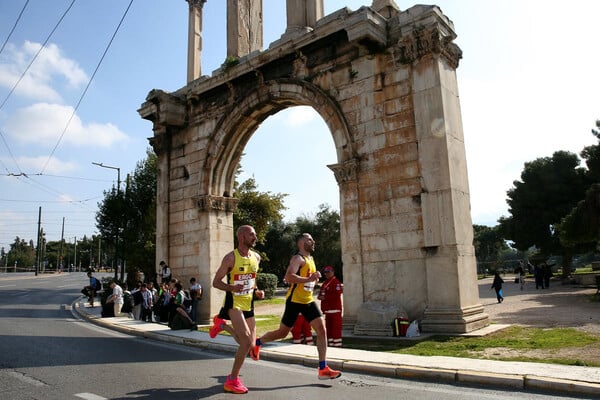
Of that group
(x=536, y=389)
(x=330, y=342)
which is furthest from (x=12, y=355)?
(x=536, y=389)

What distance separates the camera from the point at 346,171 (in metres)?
10.7

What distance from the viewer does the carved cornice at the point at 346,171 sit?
1055 centimetres

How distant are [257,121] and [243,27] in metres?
3.47

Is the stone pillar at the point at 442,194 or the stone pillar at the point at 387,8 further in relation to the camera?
the stone pillar at the point at 387,8

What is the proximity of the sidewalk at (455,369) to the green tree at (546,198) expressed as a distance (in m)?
33.1

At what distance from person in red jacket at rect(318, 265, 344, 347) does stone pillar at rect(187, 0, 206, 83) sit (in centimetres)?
1056

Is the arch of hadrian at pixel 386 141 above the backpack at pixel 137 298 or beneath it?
above

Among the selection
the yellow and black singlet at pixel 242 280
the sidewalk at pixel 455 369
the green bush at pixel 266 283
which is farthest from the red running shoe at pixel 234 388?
the green bush at pixel 266 283

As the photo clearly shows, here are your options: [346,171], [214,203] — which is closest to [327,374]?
[346,171]

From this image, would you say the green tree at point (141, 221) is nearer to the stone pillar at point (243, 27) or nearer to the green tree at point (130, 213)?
the green tree at point (130, 213)

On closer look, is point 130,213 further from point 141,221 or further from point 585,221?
point 585,221

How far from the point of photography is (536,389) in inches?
194

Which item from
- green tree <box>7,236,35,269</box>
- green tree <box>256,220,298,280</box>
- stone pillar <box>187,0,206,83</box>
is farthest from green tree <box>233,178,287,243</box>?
green tree <box>7,236,35,269</box>

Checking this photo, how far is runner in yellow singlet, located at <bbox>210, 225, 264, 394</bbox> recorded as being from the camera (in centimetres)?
487
